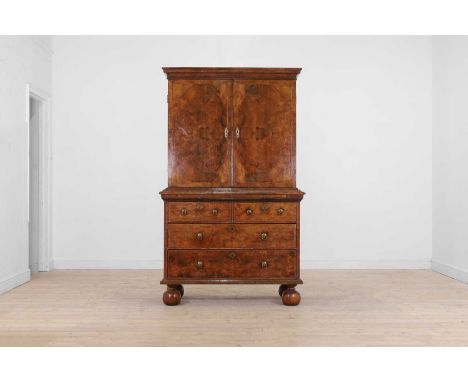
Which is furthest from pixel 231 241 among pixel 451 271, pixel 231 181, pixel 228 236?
pixel 451 271

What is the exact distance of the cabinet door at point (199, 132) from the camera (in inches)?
170

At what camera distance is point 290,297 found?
4.29 meters

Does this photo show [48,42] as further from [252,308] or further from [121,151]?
[252,308]

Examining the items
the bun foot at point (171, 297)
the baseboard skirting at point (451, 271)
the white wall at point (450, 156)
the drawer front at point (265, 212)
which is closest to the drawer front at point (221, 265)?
the bun foot at point (171, 297)

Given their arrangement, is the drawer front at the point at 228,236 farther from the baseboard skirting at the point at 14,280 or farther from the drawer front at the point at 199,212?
the baseboard skirting at the point at 14,280

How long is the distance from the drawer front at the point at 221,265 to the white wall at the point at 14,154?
6.01 feet

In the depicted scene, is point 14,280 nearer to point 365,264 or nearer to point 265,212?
point 265,212

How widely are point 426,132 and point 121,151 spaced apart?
3.75m

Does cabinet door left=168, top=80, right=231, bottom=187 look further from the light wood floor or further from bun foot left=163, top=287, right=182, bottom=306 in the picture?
the light wood floor

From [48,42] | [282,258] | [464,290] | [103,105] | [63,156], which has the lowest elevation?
[464,290]

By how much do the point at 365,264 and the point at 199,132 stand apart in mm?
3096

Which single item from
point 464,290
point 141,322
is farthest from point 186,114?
point 464,290

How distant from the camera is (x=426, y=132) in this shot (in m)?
6.38

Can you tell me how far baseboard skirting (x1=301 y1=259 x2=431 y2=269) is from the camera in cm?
633
